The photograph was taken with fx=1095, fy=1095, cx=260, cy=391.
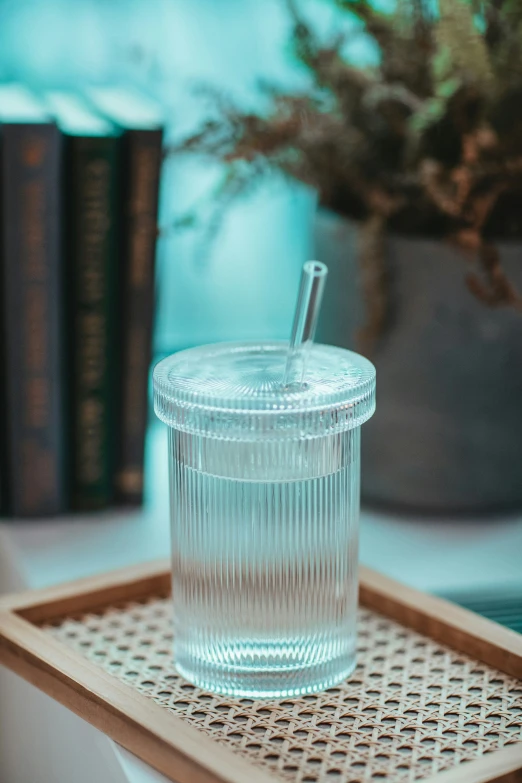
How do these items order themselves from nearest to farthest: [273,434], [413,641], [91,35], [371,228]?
[273,434] < [413,641] < [371,228] < [91,35]

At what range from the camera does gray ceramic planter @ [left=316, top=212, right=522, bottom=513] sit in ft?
2.27

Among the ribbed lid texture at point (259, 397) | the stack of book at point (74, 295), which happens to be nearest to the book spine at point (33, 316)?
the stack of book at point (74, 295)

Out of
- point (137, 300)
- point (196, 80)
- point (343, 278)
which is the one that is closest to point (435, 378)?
point (343, 278)

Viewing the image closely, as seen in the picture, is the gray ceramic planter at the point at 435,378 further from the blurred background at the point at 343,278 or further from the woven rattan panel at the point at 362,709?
the woven rattan panel at the point at 362,709

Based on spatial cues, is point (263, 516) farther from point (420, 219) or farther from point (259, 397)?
point (420, 219)

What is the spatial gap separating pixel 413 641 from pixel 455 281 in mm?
235

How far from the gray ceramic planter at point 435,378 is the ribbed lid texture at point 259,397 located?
190 mm

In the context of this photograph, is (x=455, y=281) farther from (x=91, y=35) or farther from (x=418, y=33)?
(x=91, y=35)

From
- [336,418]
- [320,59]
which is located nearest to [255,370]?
[336,418]

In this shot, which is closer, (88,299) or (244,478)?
(244,478)

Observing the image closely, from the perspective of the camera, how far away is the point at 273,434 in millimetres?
458

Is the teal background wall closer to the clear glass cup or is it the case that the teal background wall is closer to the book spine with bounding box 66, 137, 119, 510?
the book spine with bounding box 66, 137, 119, 510

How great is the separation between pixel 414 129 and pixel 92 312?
24 cm

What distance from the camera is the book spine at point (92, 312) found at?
27.5 inches
